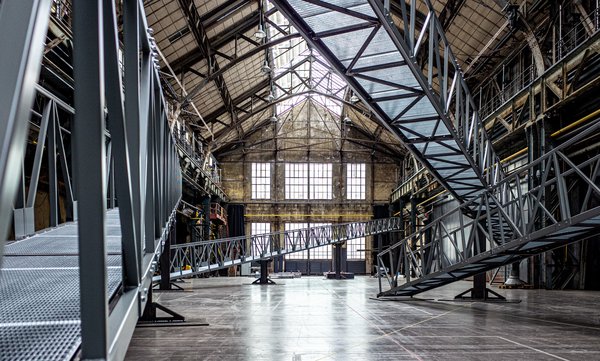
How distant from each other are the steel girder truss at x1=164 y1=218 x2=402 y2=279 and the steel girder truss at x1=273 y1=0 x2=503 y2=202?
→ 906 cm

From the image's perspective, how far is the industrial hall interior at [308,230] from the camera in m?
1.71

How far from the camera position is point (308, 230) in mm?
26500

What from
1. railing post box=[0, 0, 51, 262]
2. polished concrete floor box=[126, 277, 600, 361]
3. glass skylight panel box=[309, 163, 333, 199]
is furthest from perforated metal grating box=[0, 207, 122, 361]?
glass skylight panel box=[309, 163, 333, 199]

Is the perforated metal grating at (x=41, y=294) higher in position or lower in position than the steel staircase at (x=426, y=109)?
lower

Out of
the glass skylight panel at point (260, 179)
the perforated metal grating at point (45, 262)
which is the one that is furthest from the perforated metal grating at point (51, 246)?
the glass skylight panel at point (260, 179)

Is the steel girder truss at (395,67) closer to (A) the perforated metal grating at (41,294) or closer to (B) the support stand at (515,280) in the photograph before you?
(A) the perforated metal grating at (41,294)

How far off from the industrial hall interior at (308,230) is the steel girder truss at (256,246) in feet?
1.00

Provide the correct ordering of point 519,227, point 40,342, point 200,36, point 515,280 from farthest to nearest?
point 200,36
point 515,280
point 519,227
point 40,342

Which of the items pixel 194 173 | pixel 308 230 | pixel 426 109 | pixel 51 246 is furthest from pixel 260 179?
pixel 51 246

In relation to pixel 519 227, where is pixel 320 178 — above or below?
above

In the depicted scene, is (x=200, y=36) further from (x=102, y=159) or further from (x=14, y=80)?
(x=14, y=80)

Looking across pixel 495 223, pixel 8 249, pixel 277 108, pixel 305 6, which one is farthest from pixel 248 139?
pixel 8 249

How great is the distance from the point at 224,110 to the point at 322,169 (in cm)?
1087

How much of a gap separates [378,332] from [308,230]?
18689 mm
